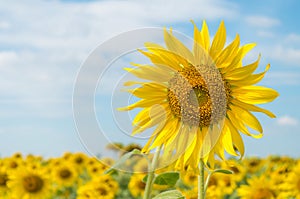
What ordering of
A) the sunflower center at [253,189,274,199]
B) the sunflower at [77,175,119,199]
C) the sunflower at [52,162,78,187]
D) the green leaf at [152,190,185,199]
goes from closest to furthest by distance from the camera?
the green leaf at [152,190,185,199] → the sunflower center at [253,189,274,199] → the sunflower at [77,175,119,199] → the sunflower at [52,162,78,187]

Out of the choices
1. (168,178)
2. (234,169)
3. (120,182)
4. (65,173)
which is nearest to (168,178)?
(168,178)

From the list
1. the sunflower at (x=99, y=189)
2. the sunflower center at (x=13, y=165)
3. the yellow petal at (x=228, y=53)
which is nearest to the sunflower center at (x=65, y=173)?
the sunflower center at (x=13, y=165)

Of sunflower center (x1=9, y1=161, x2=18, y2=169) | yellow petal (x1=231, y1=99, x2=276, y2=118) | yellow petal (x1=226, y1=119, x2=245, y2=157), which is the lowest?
yellow petal (x1=226, y1=119, x2=245, y2=157)

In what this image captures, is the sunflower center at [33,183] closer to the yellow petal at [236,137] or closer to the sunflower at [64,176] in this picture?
the sunflower at [64,176]

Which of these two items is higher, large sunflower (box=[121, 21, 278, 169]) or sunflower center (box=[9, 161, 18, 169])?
sunflower center (box=[9, 161, 18, 169])

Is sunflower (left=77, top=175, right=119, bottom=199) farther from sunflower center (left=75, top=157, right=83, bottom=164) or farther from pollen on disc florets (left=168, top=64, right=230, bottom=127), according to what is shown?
pollen on disc florets (left=168, top=64, right=230, bottom=127)

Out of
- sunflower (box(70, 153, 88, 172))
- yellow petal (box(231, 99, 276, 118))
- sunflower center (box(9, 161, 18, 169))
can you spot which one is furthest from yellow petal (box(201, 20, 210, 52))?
sunflower (box(70, 153, 88, 172))

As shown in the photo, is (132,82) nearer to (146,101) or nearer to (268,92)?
(146,101)

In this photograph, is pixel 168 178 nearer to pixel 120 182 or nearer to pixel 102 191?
pixel 102 191

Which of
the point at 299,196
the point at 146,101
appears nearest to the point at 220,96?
the point at 146,101
